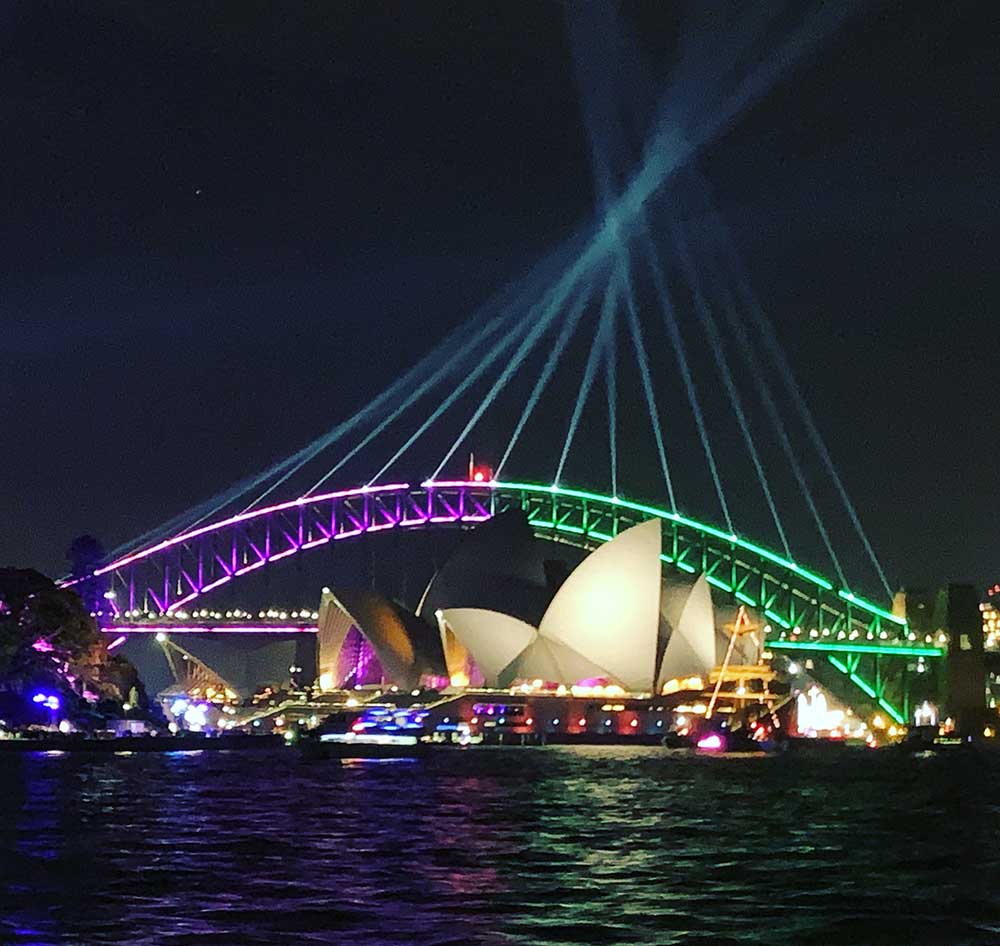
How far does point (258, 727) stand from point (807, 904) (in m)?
124

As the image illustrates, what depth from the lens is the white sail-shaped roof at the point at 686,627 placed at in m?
140

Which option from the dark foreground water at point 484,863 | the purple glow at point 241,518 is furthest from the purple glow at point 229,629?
the dark foreground water at point 484,863

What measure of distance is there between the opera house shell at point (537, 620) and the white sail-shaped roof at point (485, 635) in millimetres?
84

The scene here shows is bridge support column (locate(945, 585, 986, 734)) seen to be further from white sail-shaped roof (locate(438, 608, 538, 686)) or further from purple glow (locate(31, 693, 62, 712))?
purple glow (locate(31, 693, 62, 712))

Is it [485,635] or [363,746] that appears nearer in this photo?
[363,746]

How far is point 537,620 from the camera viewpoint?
481 ft

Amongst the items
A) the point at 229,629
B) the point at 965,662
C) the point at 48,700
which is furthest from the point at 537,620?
the point at 965,662

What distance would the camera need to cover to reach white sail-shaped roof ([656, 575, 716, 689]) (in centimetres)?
14038

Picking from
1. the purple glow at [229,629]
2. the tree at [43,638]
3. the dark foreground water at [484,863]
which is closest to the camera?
the dark foreground water at [484,863]

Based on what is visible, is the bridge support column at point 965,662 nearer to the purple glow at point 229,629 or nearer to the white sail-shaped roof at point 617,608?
the white sail-shaped roof at point 617,608

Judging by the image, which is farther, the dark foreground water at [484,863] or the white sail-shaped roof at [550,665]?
the white sail-shaped roof at [550,665]

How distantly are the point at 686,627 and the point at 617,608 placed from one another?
27.0 ft

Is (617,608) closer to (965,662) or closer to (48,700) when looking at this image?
(48,700)

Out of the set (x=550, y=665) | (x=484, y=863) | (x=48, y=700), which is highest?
(x=550, y=665)
